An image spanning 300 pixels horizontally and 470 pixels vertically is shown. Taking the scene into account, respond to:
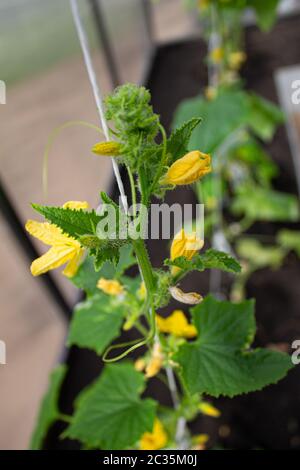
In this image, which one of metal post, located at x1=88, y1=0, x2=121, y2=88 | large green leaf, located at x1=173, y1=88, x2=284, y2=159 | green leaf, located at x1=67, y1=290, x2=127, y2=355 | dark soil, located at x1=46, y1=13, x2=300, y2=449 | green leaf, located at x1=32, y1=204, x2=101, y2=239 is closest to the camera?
green leaf, located at x1=32, y1=204, x2=101, y2=239

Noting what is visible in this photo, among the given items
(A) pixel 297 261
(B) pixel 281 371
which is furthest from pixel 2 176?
(A) pixel 297 261

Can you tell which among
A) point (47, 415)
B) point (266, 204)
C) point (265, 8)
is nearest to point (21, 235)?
point (47, 415)

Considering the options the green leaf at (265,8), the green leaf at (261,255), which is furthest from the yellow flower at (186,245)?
the green leaf at (265,8)

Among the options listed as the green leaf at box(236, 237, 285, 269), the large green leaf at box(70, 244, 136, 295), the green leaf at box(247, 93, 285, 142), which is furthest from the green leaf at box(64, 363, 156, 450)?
the green leaf at box(247, 93, 285, 142)

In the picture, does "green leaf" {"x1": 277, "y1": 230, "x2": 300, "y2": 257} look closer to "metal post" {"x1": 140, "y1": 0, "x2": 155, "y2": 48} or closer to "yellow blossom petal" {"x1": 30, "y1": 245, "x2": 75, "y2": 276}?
"yellow blossom petal" {"x1": 30, "y1": 245, "x2": 75, "y2": 276}

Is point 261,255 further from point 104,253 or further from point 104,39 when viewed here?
point 104,39
